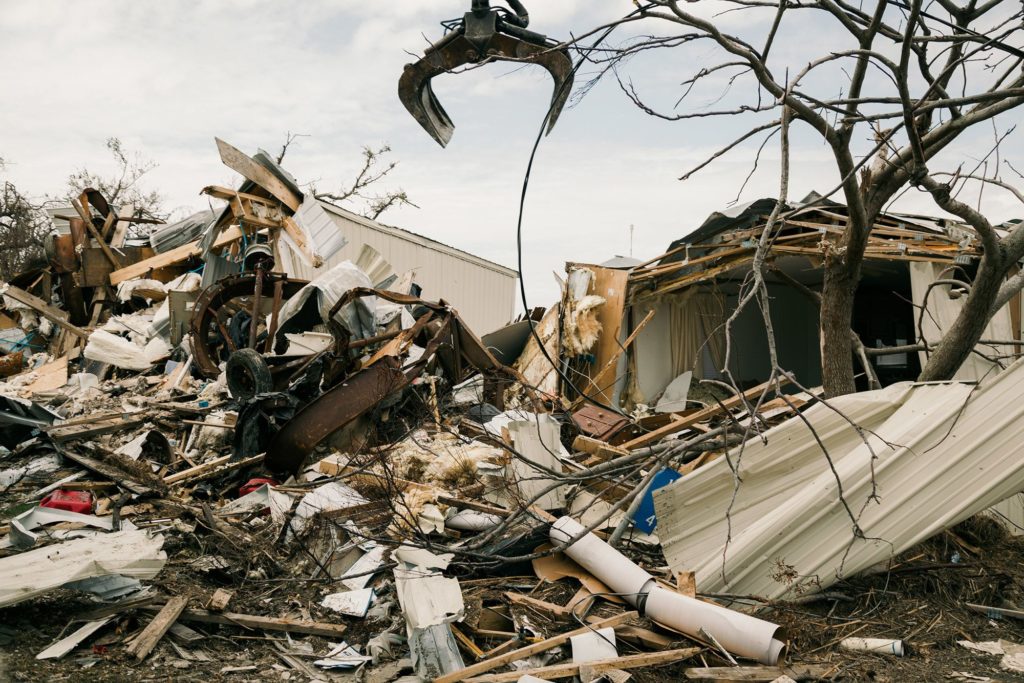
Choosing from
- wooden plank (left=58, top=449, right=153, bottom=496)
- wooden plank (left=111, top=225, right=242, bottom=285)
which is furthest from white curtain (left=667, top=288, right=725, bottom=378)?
wooden plank (left=58, top=449, right=153, bottom=496)

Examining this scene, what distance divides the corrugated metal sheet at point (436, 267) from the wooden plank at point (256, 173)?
2.42 ft

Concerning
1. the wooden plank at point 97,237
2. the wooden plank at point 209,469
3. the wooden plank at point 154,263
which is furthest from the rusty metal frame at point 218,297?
the wooden plank at point 97,237

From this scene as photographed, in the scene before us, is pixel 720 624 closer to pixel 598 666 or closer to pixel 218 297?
pixel 598 666

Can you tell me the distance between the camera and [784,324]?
16281mm

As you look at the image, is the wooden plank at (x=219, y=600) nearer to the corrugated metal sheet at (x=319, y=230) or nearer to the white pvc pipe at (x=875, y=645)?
the white pvc pipe at (x=875, y=645)

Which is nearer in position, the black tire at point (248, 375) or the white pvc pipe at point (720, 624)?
the white pvc pipe at point (720, 624)

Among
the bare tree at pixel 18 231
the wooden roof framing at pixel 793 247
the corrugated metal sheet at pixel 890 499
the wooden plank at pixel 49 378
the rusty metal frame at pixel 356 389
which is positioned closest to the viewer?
the corrugated metal sheet at pixel 890 499

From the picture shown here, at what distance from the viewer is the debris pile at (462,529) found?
13.6ft

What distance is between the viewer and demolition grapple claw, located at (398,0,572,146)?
12.6ft

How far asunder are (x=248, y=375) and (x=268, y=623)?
4139 mm

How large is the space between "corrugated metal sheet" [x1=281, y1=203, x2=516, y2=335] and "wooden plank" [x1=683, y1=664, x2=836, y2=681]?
32.9ft

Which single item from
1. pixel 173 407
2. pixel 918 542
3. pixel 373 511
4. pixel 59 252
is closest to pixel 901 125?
pixel 918 542

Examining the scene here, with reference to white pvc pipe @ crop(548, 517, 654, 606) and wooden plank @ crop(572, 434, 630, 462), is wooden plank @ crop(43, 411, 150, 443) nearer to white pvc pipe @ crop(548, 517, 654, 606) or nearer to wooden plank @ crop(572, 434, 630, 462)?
wooden plank @ crop(572, 434, 630, 462)

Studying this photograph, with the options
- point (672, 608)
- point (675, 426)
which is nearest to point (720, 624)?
point (672, 608)
